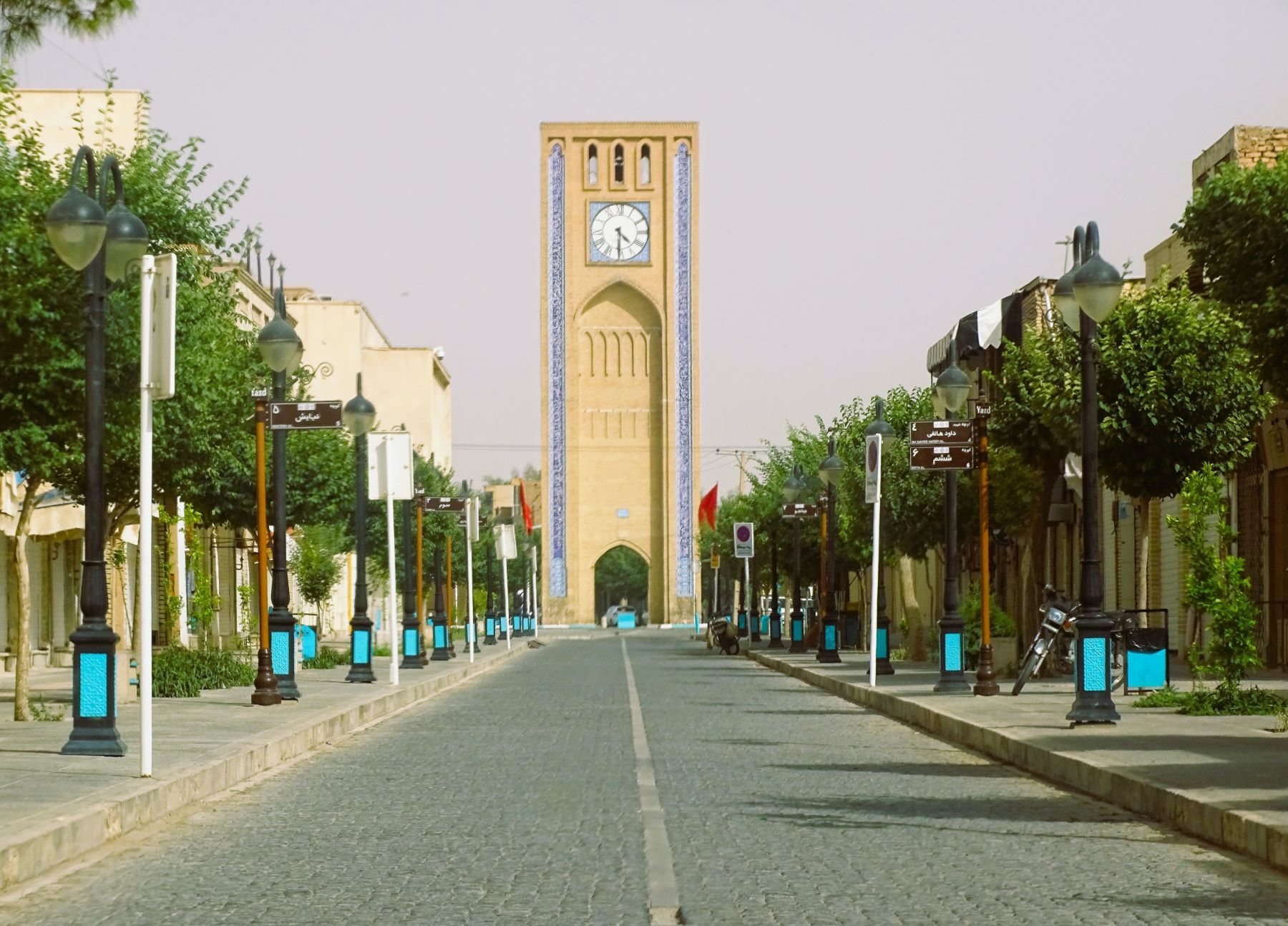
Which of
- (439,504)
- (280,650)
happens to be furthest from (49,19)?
(439,504)

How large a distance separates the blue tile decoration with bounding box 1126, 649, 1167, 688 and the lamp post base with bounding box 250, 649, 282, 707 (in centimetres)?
964

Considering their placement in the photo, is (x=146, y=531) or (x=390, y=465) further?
(x=390, y=465)

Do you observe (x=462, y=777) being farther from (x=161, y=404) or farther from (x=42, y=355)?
(x=161, y=404)

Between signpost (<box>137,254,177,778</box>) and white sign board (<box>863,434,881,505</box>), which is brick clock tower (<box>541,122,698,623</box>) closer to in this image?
white sign board (<box>863,434,881,505</box>)

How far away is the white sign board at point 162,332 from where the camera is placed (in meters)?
14.2

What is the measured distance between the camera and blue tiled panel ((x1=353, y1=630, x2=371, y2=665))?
105 feet

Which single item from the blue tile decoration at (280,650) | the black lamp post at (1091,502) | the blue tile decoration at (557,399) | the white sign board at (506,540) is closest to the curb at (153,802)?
the blue tile decoration at (280,650)

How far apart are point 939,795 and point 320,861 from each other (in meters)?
4.87

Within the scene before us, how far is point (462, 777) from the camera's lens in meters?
15.3

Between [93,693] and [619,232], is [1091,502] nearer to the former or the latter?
[93,693]

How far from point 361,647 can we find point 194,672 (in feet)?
17.4

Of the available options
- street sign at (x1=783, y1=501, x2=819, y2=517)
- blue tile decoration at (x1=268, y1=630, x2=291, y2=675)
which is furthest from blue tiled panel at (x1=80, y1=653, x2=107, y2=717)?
street sign at (x1=783, y1=501, x2=819, y2=517)

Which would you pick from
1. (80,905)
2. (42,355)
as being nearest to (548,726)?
(42,355)

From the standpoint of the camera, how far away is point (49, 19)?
49.1ft
